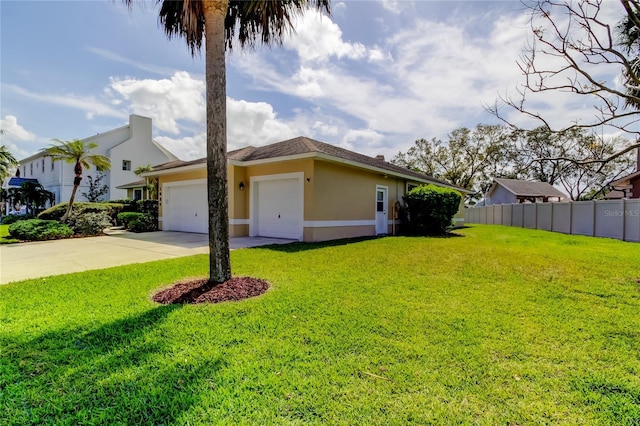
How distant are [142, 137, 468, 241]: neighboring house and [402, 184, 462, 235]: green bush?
1.19 m

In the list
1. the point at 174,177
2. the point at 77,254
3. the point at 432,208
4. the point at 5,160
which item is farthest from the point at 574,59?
the point at 5,160

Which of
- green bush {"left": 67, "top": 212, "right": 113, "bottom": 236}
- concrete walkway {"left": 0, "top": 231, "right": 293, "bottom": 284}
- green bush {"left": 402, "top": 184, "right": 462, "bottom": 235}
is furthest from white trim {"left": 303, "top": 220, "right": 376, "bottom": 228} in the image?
green bush {"left": 67, "top": 212, "right": 113, "bottom": 236}

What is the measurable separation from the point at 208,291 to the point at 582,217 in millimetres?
19949

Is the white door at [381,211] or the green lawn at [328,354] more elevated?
the white door at [381,211]

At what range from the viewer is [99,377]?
2.65 m

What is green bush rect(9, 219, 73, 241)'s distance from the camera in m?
11.5

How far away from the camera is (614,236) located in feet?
48.6

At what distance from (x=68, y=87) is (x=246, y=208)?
7549 millimetres

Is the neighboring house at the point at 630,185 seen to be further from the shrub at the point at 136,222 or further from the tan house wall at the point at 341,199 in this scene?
the shrub at the point at 136,222

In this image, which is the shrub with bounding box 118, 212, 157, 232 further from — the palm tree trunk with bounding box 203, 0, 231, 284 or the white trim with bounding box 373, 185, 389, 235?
the palm tree trunk with bounding box 203, 0, 231, 284

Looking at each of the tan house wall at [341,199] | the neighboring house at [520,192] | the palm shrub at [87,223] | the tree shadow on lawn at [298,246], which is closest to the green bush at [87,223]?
the palm shrub at [87,223]

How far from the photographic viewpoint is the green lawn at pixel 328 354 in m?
2.27

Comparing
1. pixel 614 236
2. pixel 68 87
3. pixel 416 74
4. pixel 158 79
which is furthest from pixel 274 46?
pixel 614 236

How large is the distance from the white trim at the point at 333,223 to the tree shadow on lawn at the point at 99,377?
7955mm
